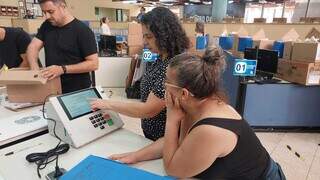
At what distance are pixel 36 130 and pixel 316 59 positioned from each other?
2.71 m

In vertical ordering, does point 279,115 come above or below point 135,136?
below

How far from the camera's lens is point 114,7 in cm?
1262

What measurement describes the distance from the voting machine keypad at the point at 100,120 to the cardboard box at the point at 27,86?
44 cm

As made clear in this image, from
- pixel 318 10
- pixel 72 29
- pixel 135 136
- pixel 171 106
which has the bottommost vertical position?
pixel 135 136

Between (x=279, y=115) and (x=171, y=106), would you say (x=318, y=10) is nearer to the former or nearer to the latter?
(x=279, y=115)

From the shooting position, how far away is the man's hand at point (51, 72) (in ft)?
4.83

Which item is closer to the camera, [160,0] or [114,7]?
[114,7]

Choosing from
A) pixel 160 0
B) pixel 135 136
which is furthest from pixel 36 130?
pixel 160 0

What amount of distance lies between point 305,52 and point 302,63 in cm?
14

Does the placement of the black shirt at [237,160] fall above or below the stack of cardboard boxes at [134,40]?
below

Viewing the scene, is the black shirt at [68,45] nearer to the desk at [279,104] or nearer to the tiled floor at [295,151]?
the tiled floor at [295,151]

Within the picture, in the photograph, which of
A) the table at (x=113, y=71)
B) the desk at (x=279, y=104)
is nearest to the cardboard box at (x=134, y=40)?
the table at (x=113, y=71)

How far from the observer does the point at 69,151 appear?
110 cm

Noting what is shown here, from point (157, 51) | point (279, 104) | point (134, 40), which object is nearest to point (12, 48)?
point (157, 51)
